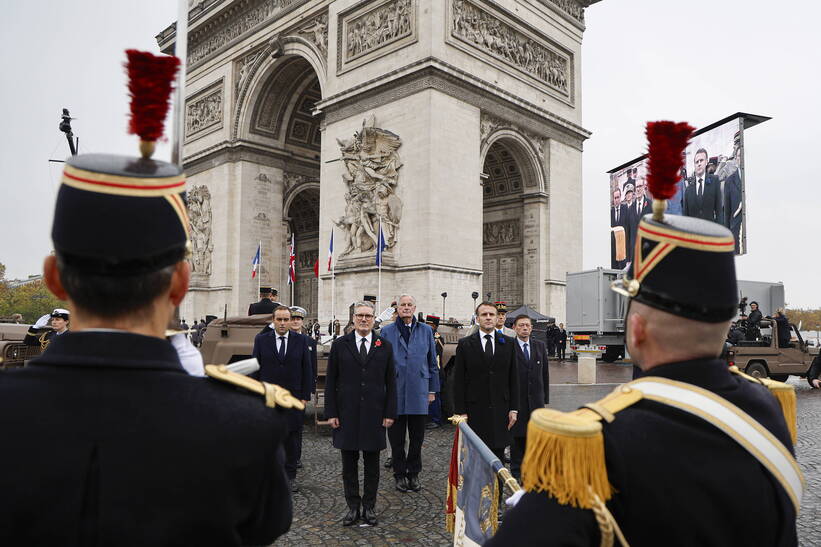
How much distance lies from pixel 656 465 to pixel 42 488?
1.18 metres

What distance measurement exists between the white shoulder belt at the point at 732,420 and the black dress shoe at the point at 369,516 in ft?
12.8

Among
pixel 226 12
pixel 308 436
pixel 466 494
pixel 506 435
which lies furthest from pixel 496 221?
pixel 466 494

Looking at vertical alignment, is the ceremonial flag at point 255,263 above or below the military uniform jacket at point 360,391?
above

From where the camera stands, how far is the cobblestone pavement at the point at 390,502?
452 centimetres

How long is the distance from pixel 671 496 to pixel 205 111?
30.8m

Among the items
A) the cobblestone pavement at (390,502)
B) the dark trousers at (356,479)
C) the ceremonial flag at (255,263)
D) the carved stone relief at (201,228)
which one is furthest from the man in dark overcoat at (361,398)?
the carved stone relief at (201,228)

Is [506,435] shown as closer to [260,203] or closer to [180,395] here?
[180,395]

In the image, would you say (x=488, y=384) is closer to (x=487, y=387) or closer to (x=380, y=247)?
(x=487, y=387)

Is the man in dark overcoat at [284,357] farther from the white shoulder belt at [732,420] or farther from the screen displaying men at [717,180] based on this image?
the screen displaying men at [717,180]

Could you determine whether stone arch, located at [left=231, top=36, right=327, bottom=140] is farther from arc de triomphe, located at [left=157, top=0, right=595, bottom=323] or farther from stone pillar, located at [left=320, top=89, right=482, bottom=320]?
stone pillar, located at [left=320, top=89, right=482, bottom=320]

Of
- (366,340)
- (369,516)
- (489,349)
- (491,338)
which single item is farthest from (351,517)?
(491,338)

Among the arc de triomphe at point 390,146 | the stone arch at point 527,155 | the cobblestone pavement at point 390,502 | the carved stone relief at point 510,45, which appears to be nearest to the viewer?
the cobblestone pavement at point 390,502

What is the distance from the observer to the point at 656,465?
1299mm

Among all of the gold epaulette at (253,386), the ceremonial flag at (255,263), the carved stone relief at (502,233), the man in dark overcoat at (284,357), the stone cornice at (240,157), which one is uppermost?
the stone cornice at (240,157)
